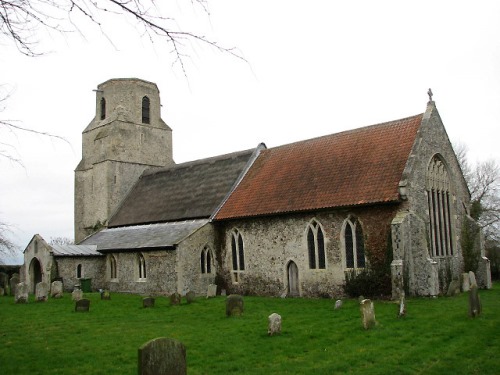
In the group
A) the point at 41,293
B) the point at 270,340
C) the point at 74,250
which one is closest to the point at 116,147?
the point at 74,250

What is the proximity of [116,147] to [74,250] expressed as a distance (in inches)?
319

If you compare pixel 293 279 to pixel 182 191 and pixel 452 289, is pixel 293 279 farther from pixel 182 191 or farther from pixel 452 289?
pixel 182 191

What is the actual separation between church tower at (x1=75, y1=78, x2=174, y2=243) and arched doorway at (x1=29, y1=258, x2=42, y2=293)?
4.82 meters

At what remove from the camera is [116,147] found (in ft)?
105

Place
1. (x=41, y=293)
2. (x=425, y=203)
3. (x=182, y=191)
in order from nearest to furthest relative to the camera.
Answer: (x=425, y=203) < (x=41, y=293) < (x=182, y=191)

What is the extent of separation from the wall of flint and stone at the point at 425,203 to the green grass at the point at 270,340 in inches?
48.7

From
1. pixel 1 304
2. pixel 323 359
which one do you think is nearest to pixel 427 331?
pixel 323 359

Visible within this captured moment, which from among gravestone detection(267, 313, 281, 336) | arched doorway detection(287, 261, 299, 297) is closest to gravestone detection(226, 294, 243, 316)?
gravestone detection(267, 313, 281, 336)

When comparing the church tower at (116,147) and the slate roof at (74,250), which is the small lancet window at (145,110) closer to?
the church tower at (116,147)

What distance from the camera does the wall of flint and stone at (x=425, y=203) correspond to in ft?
56.7

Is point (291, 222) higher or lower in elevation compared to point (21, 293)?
higher

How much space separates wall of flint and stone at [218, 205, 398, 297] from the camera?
1794 cm

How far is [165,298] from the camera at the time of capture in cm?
2158

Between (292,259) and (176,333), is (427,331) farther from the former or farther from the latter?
(292,259)
